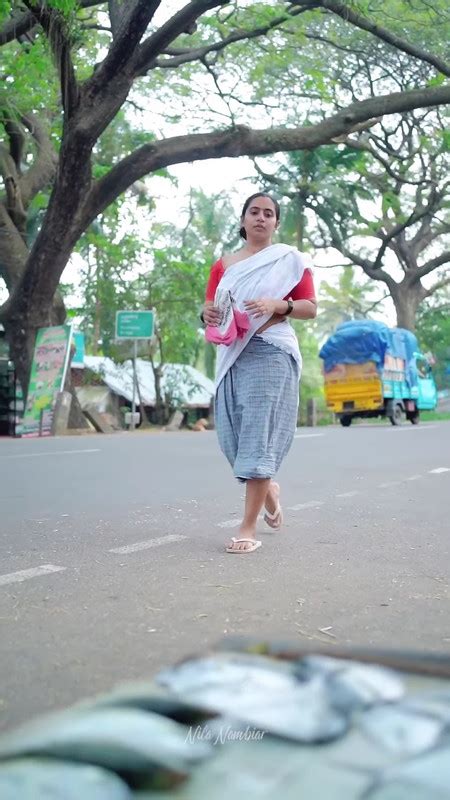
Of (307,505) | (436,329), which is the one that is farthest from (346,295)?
(307,505)

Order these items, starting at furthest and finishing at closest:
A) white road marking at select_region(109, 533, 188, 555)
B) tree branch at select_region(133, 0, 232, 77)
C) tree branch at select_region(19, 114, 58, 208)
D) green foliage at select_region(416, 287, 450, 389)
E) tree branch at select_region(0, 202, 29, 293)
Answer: green foliage at select_region(416, 287, 450, 389), tree branch at select_region(19, 114, 58, 208), tree branch at select_region(0, 202, 29, 293), tree branch at select_region(133, 0, 232, 77), white road marking at select_region(109, 533, 188, 555)

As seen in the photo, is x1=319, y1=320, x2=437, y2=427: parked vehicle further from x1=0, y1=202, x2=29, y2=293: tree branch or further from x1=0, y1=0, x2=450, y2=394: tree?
x1=0, y1=202, x2=29, y2=293: tree branch

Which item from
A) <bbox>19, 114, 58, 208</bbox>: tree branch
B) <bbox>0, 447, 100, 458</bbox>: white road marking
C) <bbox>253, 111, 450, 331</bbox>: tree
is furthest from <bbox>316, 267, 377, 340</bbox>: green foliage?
<bbox>0, 447, 100, 458</bbox>: white road marking

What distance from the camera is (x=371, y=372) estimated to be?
2152cm

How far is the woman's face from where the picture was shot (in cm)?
417

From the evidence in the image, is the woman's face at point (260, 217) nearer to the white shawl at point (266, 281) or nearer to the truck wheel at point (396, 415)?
the white shawl at point (266, 281)

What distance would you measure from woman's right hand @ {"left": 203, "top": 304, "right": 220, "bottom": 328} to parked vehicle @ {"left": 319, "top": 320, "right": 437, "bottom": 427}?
684 inches

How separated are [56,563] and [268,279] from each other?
1570mm

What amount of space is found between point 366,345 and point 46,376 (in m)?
8.68

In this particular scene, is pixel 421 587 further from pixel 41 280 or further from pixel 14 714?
pixel 41 280

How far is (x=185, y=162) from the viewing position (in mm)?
14180

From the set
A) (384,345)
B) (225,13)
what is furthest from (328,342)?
(225,13)

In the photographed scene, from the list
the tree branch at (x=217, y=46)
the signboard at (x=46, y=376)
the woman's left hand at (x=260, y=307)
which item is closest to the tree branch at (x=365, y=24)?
the tree branch at (x=217, y=46)

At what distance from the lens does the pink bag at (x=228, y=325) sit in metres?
4.08
